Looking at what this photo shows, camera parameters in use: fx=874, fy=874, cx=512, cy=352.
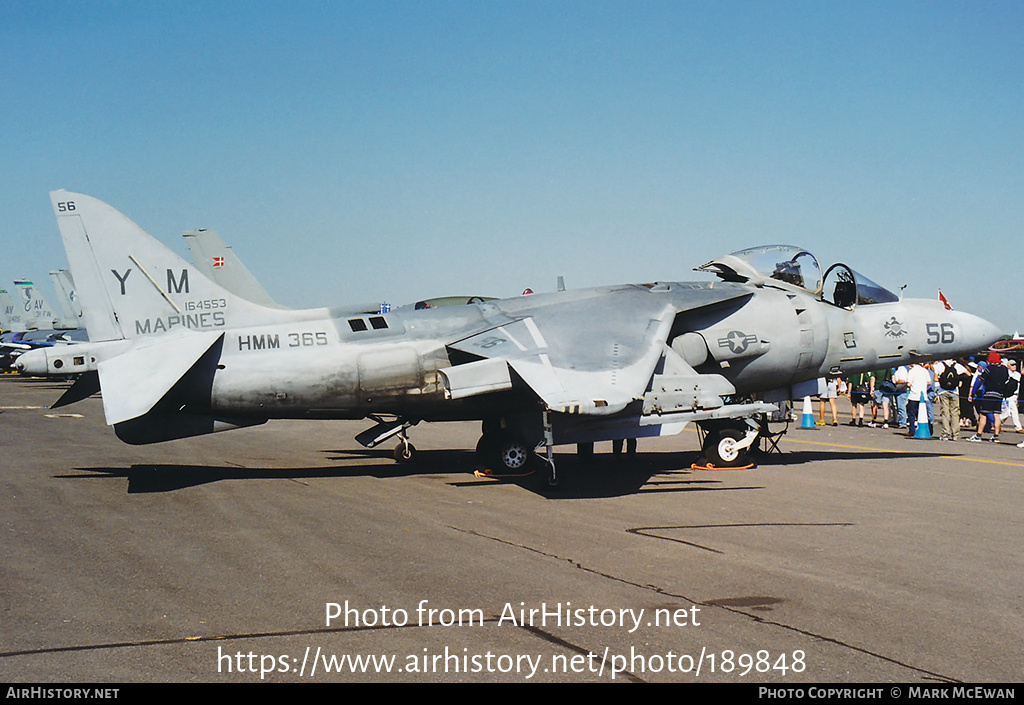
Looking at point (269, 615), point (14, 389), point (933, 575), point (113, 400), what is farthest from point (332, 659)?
point (14, 389)

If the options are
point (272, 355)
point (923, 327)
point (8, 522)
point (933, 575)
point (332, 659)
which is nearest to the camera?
point (332, 659)

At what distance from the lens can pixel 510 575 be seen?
25.8 ft

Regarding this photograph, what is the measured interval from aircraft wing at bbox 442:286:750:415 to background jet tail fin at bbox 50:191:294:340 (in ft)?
12.2

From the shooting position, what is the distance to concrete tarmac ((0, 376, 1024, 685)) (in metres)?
5.70

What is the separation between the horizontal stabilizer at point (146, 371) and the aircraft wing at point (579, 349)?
3760 mm

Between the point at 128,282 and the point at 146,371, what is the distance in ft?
5.86

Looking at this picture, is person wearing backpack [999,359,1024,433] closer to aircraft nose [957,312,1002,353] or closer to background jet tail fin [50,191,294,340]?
aircraft nose [957,312,1002,353]

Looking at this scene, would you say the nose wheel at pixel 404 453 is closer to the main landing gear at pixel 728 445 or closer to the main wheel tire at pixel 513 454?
the main wheel tire at pixel 513 454

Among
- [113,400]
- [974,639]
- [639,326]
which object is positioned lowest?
[974,639]

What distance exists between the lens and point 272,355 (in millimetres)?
13258

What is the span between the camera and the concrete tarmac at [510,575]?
224 inches
